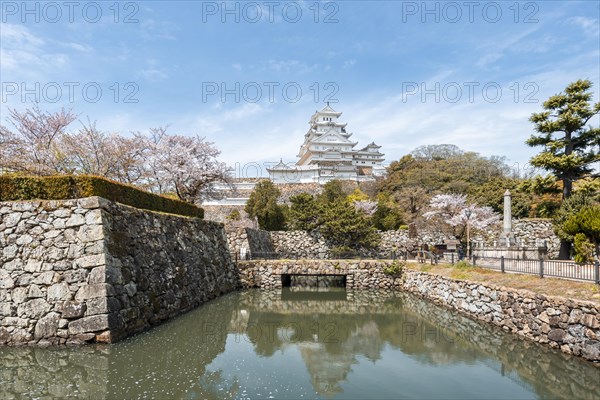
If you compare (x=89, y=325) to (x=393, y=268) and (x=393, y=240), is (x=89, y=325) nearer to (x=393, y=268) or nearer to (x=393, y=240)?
(x=393, y=268)

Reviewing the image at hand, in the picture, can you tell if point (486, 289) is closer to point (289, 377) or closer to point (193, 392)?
point (289, 377)

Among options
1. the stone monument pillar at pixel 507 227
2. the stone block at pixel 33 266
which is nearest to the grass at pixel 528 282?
the stone monument pillar at pixel 507 227

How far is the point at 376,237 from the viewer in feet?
82.0

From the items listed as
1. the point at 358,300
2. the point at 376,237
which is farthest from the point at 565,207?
the point at 376,237

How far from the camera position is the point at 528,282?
9.41 meters

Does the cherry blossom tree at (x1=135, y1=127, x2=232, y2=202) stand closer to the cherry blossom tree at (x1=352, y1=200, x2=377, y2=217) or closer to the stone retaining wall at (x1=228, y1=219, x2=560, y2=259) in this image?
the stone retaining wall at (x1=228, y1=219, x2=560, y2=259)

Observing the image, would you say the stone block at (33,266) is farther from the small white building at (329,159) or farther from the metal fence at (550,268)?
the small white building at (329,159)

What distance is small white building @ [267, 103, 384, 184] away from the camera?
149 ft

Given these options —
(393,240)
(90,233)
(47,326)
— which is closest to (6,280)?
(47,326)

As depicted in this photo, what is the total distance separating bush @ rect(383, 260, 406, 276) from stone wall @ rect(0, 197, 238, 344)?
11.6 metres

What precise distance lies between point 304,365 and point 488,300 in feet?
20.7

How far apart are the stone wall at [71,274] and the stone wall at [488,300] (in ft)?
29.0

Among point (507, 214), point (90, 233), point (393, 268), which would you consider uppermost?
point (507, 214)

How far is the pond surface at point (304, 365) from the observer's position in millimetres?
5820
